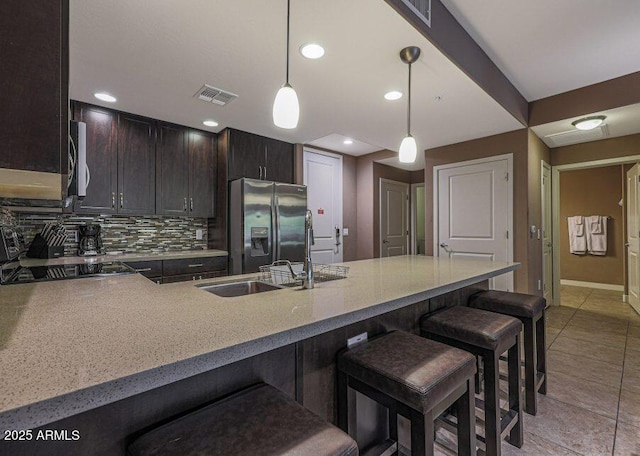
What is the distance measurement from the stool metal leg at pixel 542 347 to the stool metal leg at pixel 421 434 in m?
1.55

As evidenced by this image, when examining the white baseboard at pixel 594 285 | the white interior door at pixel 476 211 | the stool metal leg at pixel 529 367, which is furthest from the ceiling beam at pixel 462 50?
the white baseboard at pixel 594 285

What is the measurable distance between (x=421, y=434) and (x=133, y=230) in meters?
3.39

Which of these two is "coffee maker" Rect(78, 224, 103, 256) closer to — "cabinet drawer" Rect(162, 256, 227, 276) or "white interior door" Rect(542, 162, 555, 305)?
"cabinet drawer" Rect(162, 256, 227, 276)

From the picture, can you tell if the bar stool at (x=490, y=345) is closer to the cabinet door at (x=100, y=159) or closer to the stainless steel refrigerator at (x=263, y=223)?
the stainless steel refrigerator at (x=263, y=223)

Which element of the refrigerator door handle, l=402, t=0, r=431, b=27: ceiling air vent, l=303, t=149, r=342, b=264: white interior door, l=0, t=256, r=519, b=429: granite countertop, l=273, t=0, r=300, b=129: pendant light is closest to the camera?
l=0, t=256, r=519, b=429: granite countertop

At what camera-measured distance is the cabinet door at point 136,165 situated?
3.04 metres

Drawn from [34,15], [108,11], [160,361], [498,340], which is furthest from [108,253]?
[498,340]

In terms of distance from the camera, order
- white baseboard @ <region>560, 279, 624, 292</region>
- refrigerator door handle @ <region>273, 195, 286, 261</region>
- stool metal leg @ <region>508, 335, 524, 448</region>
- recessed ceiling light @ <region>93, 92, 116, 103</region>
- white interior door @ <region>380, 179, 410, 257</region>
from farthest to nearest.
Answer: white interior door @ <region>380, 179, 410, 257</region>
white baseboard @ <region>560, 279, 624, 292</region>
refrigerator door handle @ <region>273, 195, 286, 261</region>
recessed ceiling light @ <region>93, 92, 116, 103</region>
stool metal leg @ <region>508, 335, 524, 448</region>

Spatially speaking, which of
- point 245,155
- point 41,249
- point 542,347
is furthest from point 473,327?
point 41,249

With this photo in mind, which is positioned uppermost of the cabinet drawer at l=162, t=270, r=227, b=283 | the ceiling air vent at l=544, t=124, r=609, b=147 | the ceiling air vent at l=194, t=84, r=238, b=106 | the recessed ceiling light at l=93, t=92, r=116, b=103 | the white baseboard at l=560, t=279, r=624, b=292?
the recessed ceiling light at l=93, t=92, r=116, b=103

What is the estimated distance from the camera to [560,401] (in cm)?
203

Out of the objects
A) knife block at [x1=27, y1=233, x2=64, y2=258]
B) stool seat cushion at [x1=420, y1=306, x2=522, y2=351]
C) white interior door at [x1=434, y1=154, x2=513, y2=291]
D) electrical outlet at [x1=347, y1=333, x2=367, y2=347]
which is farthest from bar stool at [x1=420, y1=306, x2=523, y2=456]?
knife block at [x1=27, y1=233, x2=64, y2=258]

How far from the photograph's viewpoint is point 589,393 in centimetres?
211

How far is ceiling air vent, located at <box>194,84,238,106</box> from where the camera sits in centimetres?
249
